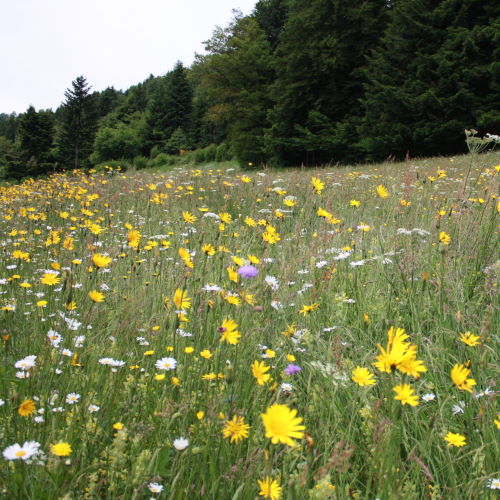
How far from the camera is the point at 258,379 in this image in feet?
3.69

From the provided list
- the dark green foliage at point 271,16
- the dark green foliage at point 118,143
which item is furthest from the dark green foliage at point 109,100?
the dark green foliage at point 271,16

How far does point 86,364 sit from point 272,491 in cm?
95

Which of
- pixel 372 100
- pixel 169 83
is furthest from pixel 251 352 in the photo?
pixel 169 83

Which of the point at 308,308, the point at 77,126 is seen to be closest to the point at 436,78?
the point at 308,308

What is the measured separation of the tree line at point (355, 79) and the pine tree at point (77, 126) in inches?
856

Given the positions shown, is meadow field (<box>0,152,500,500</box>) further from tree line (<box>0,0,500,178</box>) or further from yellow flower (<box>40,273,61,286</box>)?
tree line (<box>0,0,500,178</box>)

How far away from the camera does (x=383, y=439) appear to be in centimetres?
106

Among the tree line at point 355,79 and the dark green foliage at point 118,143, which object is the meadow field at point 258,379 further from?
the dark green foliage at point 118,143

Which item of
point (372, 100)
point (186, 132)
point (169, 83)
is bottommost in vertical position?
point (372, 100)

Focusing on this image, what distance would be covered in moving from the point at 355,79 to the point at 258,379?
77.6 feet

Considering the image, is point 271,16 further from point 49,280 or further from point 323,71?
point 49,280

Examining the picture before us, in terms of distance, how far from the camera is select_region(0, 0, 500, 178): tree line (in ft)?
51.4

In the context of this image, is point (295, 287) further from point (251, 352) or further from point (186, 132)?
point (186, 132)

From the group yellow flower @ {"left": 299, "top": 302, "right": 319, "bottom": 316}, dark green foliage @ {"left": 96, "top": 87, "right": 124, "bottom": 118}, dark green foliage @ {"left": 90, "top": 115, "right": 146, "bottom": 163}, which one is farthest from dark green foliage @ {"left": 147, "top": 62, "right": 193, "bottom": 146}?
yellow flower @ {"left": 299, "top": 302, "right": 319, "bottom": 316}
